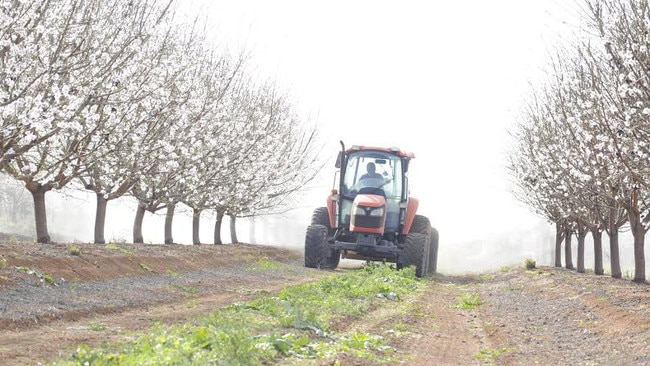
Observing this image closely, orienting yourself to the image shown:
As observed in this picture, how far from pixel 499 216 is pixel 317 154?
85422mm

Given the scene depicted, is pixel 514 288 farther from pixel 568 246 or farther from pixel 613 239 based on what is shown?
pixel 568 246

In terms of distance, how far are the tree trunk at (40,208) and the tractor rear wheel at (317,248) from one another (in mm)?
8004

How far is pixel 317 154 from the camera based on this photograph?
4512cm

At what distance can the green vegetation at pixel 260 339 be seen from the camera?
7512mm

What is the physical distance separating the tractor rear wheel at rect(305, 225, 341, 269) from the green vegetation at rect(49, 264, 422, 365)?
9.48 metres

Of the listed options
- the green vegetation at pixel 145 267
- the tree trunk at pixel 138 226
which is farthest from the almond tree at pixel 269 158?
the green vegetation at pixel 145 267

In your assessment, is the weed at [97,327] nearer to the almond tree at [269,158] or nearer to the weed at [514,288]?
the weed at [514,288]

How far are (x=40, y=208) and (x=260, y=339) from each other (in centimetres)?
1499

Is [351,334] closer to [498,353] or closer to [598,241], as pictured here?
[498,353]

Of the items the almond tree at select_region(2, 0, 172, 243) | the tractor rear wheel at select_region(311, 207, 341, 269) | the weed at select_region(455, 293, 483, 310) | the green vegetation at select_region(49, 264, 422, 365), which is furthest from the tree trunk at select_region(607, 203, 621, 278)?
the almond tree at select_region(2, 0, 172, 243)

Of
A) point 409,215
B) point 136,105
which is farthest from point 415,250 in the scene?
point 136,105

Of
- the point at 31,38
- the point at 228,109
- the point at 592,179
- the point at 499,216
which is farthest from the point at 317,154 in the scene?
the point at 499,216

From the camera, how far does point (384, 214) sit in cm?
2527

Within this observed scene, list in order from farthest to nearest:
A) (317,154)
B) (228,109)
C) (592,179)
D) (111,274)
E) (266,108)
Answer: (317,154)
(266,108)
(228,109)
(592,179)
(111,274)
